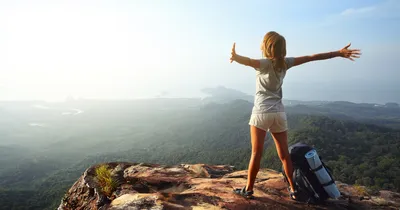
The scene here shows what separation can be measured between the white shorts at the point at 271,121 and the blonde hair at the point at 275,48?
2.52 feet

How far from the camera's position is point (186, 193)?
560 cm

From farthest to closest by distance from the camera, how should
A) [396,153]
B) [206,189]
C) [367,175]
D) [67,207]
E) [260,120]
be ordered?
[396,153] → [367,175] → [67,207] → [206,189] → [260,120]

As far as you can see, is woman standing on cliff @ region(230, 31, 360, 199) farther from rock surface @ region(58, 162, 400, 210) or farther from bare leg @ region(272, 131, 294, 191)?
rock surface @ region(58, 162, 400, 210)

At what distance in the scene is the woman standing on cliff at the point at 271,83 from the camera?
14.3 feet

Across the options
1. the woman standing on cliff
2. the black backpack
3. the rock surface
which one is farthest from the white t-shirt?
the rock surface

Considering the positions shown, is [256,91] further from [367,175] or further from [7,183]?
[7,183]

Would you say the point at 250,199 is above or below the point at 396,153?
above

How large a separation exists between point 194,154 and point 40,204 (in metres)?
93.3

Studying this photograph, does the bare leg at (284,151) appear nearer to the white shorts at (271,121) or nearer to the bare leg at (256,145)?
the white shorts at (271,121)

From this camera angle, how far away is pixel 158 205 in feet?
16.1

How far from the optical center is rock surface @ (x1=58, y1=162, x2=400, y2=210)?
5.07m

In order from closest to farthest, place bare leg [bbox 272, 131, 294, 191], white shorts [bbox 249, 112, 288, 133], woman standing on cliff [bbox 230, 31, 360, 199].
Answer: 1. woman standing on cliff [bbox 230, 31, 360, 199]
2. white shorts [bbox 249, 112, 288, 133]
3. bare leg [bbox 272, 131, 294, 191]

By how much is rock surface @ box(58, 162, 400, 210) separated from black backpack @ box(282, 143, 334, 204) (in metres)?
0.15

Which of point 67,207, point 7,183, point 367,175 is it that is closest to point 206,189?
point 67,207
